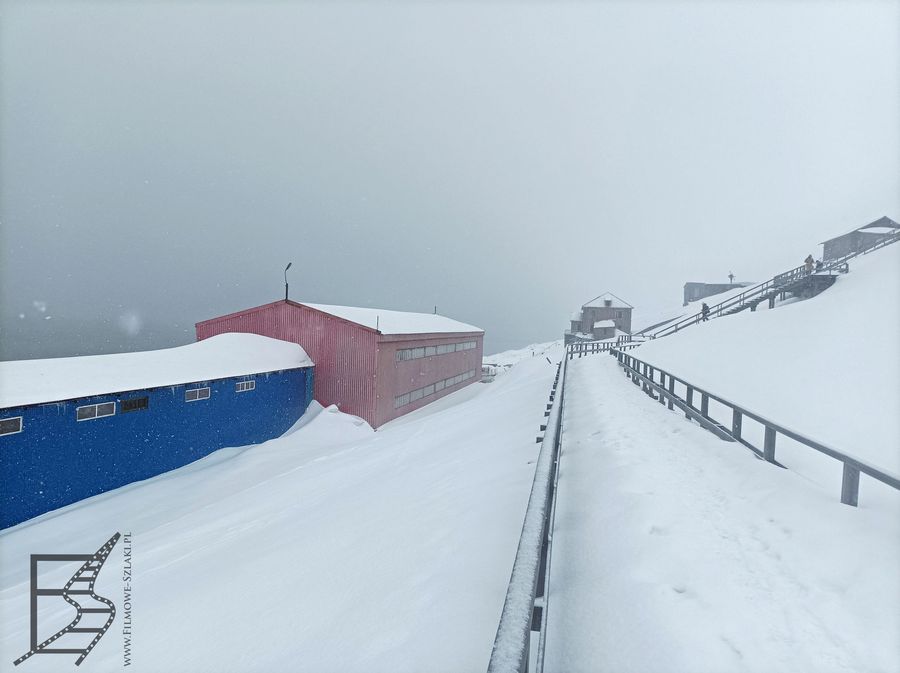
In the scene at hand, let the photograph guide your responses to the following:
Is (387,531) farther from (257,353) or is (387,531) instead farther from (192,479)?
(257,353)

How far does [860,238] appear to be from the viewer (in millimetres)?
42500

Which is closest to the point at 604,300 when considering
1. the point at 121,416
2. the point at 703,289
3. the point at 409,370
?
the point at 703,289

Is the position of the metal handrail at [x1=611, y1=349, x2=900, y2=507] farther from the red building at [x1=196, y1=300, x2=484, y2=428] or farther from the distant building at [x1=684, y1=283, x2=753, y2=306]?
the distant building at [x1=684, y1=283, x2=753, y2=306]

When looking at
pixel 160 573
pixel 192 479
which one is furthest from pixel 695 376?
pixel 192 479

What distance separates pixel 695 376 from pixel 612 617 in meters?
16.6

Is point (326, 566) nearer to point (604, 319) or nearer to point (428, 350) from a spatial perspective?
point (428, 350)

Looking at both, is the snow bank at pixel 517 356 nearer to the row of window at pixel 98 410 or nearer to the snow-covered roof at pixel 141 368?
the snow-covered roof at pixel 141 368

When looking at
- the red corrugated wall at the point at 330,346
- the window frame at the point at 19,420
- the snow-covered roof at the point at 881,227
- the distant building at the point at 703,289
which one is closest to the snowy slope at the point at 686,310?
the distant building at the point at 703,289

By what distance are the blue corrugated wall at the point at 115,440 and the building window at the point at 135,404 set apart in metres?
0.11

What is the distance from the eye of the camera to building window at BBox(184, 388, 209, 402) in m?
15.0

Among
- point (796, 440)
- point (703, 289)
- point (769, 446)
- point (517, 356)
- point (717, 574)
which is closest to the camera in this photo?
point (717, 574)

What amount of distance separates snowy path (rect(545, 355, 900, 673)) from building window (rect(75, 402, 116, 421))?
1375cm

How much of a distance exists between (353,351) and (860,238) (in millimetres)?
53488

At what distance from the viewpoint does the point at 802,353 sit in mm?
15398
